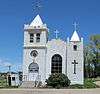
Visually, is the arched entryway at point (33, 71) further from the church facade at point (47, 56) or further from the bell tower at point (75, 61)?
the bell tower at point (75, 61)

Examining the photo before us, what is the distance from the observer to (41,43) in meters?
49.3

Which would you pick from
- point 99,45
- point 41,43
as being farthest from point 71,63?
point 99,45

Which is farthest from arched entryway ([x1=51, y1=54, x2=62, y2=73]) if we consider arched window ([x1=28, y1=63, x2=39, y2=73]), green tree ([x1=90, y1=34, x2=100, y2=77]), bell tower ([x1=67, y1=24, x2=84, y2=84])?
green tree ([x1=90, y1=34, x2=100, y2=77])

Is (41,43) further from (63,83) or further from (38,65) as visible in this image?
(63,83)

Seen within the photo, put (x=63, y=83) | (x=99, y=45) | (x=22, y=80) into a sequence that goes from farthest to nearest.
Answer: (x=99, y=45) → (x=22, y=80) → (x=63, y=83)

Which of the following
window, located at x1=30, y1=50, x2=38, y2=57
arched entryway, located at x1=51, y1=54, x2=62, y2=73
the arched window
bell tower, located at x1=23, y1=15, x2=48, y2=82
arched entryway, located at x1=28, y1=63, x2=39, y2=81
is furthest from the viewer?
arched entryway, located at x1=51, y1=54, x2=62, y2=73

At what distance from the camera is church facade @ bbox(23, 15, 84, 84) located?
48562 millimetres

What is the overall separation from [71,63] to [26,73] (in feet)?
21.7

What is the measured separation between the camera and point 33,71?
48.5 meters

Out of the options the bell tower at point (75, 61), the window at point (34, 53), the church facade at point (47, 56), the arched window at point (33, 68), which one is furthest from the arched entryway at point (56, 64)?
the window at point (34, 53)

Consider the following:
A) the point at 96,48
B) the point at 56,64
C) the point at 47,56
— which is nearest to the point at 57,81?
the point at 56,64

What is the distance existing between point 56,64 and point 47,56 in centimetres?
174

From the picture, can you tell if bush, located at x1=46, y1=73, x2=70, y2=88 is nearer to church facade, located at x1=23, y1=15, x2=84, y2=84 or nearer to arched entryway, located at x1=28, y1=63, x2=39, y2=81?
church facade, located at x1=23, y1=15, x2=84, y2=84

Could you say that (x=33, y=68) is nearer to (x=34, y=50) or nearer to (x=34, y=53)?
(x=34, y=53)
